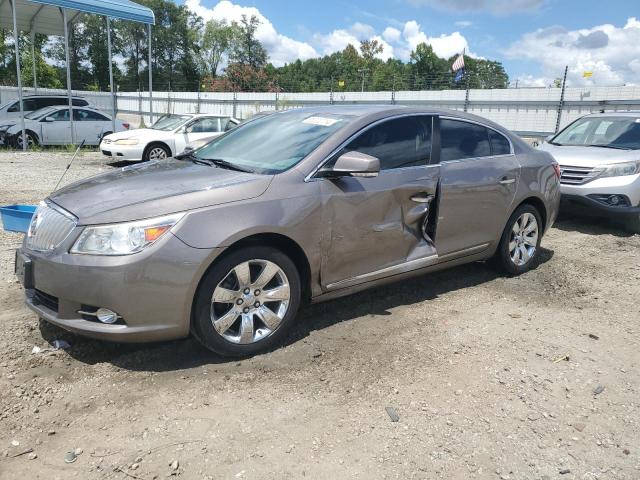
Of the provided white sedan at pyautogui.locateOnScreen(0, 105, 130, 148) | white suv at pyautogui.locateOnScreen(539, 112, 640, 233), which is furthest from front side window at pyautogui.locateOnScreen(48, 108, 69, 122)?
white suv at pyautogui.locateOnScreen(539, 112, 640, 233)

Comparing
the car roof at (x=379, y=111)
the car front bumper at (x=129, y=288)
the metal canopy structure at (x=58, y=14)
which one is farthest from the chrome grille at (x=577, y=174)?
the metal canopy structure at (x=58, y=14)

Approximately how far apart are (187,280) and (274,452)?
107 centimetres

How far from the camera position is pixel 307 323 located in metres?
4.04

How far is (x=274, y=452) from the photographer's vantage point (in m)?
2.57

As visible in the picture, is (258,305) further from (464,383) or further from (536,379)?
(536,379)

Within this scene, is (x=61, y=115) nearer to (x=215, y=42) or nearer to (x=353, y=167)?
(x=353, y=167)

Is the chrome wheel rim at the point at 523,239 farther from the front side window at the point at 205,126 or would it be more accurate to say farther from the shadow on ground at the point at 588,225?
the front side window at the point at 205,126

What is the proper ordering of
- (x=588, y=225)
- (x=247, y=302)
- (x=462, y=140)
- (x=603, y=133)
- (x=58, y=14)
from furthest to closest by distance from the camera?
(x=58, y=14)
(x=603, y=133)
(x=588, y=225)
(x=462, y=140)
(x=247, y=302)

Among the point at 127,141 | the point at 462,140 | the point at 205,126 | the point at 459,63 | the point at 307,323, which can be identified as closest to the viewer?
the point at 307,323

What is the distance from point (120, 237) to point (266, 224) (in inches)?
33.4

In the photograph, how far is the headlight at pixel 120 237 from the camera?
297 centimetres

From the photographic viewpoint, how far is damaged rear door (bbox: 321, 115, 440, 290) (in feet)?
12.2

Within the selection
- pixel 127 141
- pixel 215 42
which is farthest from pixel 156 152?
pixel 215 42

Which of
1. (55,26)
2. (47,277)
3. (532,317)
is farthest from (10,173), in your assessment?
(55,26)
